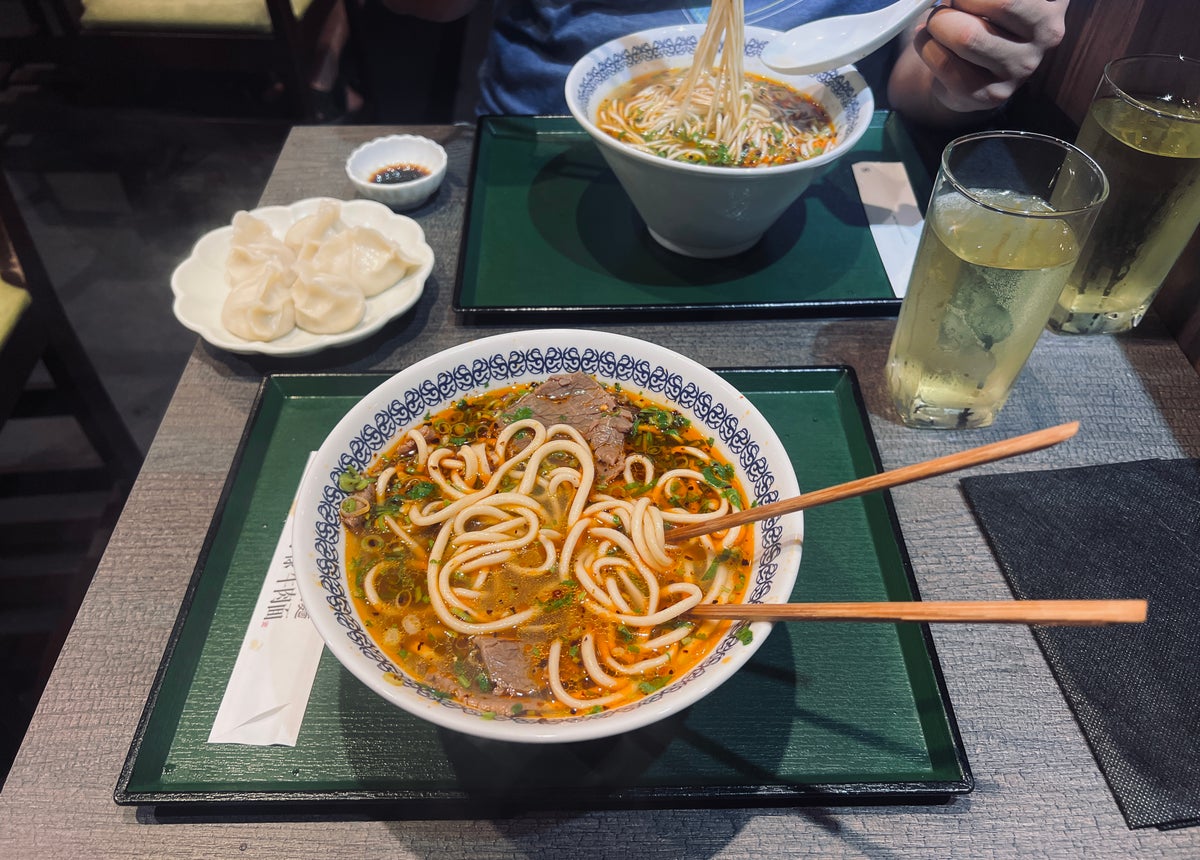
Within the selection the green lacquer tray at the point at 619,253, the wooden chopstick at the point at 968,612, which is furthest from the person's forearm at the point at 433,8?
the wooden chopstick at the point at 968,612

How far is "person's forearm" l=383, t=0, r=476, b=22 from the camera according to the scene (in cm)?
288

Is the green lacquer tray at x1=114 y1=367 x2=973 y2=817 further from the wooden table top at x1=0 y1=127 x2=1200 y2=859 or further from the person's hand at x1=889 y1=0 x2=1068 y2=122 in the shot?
the person's hand at x1=889 y1=0 x2=1068 y2=122

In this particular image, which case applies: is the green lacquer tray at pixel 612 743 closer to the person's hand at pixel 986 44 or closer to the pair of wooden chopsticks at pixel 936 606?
the pair of wooden chopsticks at pixel 936 606

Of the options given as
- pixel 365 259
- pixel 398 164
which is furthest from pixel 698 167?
pixel 398 164

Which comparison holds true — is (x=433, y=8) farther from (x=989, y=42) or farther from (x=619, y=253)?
(x=989, y=42)

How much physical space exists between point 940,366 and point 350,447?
3.90 feet

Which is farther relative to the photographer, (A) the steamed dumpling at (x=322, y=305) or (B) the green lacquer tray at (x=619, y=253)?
(B) the green lacquer tray at (x=619, y=253)

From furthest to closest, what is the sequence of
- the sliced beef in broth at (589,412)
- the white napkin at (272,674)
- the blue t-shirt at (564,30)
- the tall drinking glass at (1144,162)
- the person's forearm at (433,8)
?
the person's forearm at (433,8) → the blue t-shirt at (564,30) → the tall drinking glass at (1144,162) → the sliced beef in broth at (589,412) → the white napkin at (272,674)

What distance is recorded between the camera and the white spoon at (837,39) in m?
1.91

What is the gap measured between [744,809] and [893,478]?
585 mm

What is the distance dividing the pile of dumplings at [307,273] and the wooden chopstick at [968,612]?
1.25m

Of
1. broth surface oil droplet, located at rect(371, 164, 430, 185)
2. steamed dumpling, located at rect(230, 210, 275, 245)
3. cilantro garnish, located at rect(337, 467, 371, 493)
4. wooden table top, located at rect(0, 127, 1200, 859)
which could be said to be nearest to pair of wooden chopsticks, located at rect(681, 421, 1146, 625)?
wooden table top, located at rect(0, 127, 1200, 859)

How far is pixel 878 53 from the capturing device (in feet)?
8.96

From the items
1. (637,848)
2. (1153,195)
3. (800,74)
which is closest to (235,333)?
(637,848)
